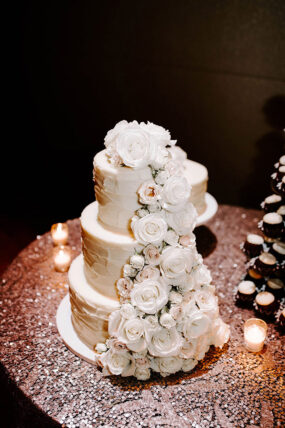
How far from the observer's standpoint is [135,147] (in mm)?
1913

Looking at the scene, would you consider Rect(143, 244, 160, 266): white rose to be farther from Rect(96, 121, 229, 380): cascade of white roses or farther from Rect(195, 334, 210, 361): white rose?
Rect(195, 334, 210, 361): white rose

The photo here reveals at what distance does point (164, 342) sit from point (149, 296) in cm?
27

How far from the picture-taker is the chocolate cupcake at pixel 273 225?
257 cm

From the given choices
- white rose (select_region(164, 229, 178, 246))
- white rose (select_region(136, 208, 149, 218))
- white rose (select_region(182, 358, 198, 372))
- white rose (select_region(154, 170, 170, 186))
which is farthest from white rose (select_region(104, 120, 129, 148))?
white rose (select_region(182, 358, 198, 372))

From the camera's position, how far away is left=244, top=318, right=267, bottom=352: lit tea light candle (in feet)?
7.68

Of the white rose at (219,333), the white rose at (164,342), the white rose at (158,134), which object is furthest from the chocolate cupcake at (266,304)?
the white rose at (158,134)

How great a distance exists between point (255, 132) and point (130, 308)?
111 inches

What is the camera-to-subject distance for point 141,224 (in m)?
1.92

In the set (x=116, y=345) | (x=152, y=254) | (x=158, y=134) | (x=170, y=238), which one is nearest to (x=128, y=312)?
(x=116, y=345)

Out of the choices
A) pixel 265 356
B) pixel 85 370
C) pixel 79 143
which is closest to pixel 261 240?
pixel 265 356

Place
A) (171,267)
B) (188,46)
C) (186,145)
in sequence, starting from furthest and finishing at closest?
(186,145) < (188,46) < (171,267)

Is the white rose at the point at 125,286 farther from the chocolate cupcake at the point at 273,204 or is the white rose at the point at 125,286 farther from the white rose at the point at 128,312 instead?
the chocolate cupcake at the point at 273,204

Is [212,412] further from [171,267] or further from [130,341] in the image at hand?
[171,267]

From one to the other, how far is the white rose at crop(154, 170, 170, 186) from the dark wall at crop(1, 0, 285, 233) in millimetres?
2418
